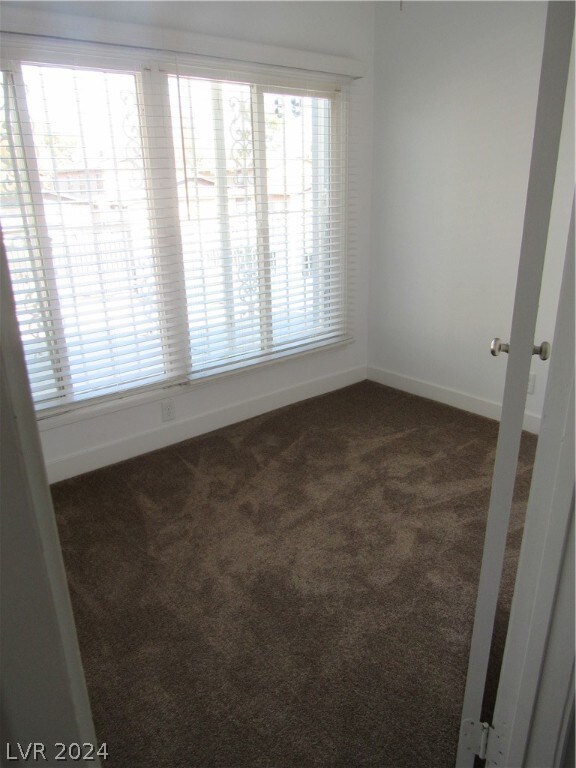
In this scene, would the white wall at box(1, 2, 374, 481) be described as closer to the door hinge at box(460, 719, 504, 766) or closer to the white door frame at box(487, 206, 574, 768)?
the door hinge at box(460, 719, 504, 766)

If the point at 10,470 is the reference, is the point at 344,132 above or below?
above

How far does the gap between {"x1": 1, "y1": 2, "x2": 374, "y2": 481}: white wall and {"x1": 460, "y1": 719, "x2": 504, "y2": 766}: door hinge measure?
88.7 inches

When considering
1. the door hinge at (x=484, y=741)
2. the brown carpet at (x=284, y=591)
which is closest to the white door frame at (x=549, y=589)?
the door hinge at (x=484, y=741)

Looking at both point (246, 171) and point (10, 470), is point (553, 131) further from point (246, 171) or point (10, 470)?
point (246, 171)

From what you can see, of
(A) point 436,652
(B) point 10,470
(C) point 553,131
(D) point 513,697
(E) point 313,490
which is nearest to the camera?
(B) point 10,470

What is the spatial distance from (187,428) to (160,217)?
123cm

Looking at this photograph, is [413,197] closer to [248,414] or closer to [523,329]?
[248,414]

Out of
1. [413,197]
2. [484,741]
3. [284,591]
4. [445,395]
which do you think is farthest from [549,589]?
[413,197]

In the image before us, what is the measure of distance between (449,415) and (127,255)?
221 centimetres

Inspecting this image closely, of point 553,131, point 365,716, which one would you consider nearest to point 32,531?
point 553,131

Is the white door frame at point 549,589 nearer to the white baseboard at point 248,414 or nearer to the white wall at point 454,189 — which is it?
the white wall at point 454,189

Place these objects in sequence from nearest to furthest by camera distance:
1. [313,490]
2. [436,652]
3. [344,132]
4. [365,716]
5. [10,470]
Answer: [10,470]
[365,716]
[436,652]
[313,490]
[344,132]

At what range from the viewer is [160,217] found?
286 cm

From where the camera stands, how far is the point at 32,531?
1.81ft
